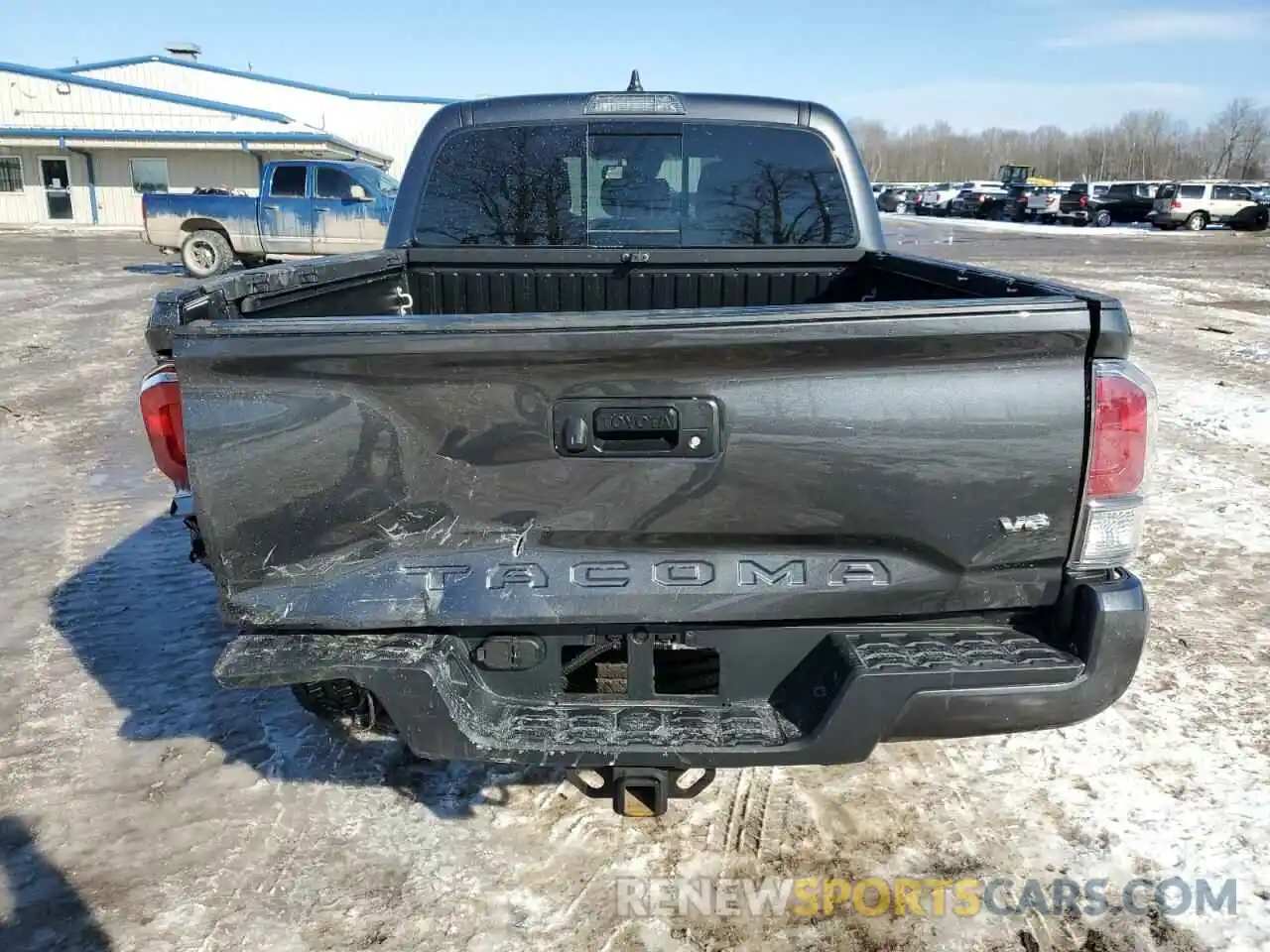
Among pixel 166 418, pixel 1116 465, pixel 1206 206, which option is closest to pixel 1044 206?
pixel 1206 206

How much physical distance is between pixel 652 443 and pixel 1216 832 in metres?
2.15

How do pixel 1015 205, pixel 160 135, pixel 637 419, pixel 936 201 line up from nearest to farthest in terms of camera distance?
pixel 637 419 → pixel 160 135 → pixel 1015 205 → pixel 936 201

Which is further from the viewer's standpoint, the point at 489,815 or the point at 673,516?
the point at 489,815

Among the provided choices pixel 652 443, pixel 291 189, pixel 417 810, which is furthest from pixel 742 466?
pixel 291 189

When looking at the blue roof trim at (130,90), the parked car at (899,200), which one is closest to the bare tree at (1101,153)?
the parked car at (899,200)

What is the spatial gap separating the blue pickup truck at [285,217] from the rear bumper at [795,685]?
53.6 ft

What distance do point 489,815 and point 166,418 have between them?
153 cm

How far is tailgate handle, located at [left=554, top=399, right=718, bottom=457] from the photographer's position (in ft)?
7.17

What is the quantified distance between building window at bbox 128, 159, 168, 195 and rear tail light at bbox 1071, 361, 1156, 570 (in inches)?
1424

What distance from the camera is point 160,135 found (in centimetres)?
3138

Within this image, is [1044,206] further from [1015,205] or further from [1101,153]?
[1101,153]

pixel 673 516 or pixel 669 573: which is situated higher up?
pixel 673 516

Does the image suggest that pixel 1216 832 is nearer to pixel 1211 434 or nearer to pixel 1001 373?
pixel 1001 373

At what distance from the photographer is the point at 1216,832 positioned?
113 inches
